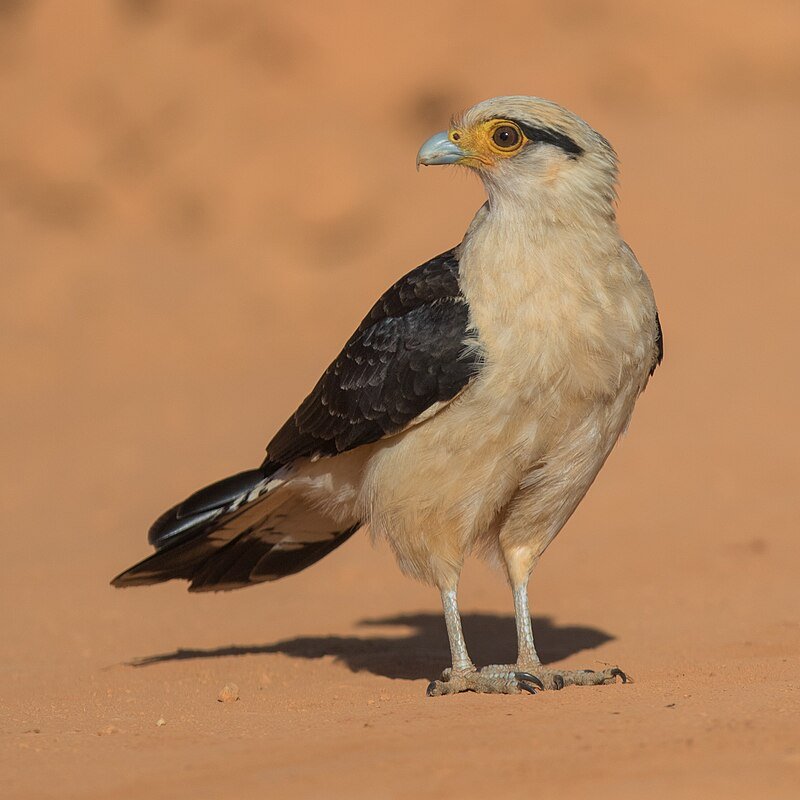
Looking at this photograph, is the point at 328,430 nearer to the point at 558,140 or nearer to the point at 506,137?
the point at 506,137

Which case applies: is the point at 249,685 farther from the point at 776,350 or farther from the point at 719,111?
the point at 719,111

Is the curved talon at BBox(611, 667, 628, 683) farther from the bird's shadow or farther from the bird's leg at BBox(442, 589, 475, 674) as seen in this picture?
the bird's shadow

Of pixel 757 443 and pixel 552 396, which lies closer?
pixel 552 396

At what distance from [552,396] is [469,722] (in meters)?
1.79

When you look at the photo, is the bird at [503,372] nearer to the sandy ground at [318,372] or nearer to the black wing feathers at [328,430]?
the black wing feathers at [328,430]

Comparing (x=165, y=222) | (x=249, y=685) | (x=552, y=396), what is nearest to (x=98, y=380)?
(x=165, y=222)

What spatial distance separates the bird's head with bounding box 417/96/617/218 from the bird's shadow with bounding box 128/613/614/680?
2826 mm

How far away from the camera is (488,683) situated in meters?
6.99

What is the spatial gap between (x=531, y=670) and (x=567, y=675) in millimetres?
230

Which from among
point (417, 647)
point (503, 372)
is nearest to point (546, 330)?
point (503, 372)

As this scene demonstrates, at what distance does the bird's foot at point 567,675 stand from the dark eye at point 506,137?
104 inches

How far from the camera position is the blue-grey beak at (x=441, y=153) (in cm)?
723

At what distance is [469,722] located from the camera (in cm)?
570

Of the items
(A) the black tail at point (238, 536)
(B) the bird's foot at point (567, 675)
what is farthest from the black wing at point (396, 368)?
(B) the bird's foot at point (567, 675)
